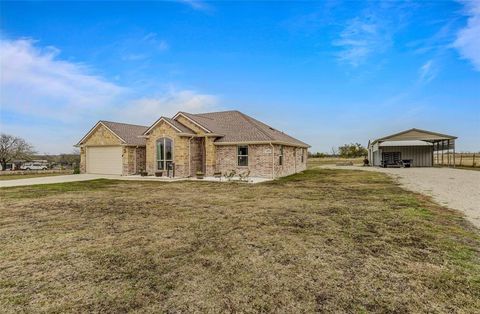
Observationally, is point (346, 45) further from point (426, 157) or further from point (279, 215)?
point (426, 157)

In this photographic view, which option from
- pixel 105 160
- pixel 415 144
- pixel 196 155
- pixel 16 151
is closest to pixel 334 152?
pixel 415 144

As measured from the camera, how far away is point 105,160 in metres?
23.1

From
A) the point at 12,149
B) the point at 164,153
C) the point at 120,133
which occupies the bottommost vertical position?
the point at 164,153

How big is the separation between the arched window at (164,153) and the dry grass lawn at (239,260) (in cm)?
1141

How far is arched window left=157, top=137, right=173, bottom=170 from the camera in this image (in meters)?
19.3

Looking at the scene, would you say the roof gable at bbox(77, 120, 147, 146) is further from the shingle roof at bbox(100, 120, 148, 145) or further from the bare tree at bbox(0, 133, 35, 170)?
the bare tree at bbox(0, 133, 35, 170)

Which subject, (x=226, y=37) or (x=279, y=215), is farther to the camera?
(x=226, y=37)

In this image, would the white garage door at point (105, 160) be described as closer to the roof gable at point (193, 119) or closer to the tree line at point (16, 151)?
the roof gable at point (193, 119)

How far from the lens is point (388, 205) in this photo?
879cm

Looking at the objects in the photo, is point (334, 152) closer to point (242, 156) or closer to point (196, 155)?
point (242, 156)

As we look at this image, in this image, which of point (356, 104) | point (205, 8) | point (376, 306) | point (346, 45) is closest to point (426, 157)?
point (356, 104)

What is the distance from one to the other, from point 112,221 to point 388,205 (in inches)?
342

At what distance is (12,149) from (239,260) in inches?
2305

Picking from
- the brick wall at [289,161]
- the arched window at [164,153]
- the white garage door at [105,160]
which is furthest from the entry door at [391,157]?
the white garage door at [105,160]
